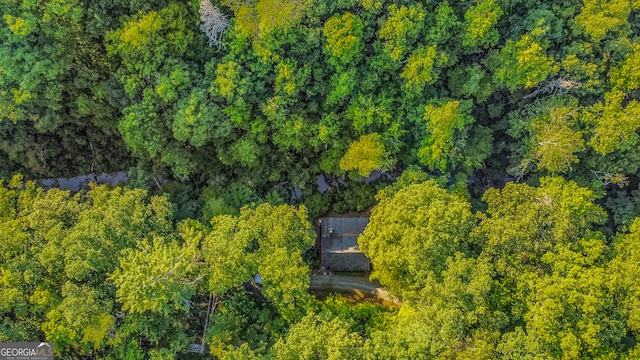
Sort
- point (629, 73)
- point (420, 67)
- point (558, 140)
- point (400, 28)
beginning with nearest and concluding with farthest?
point (629, 73), point (400, 28), point (558, 140), point (420, 67)

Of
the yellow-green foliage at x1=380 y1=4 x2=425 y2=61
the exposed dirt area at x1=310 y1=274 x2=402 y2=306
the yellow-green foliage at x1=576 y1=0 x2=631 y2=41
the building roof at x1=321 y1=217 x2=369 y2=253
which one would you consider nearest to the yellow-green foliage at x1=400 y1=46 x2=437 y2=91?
the yellow-green foliage at x1=380 y1=4 x2=425 y2=61

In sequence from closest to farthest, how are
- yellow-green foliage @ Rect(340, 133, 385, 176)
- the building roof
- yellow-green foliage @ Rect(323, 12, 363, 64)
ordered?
1. yellow-green foliage @ Rect(323, 12, 363, 64)
2. yellow-green foliage @ Rect(340, 133, 385, 176)
3. the building roof

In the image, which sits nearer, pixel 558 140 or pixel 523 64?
pixel 523 64

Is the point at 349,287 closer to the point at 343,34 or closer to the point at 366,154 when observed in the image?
the point at 366,154

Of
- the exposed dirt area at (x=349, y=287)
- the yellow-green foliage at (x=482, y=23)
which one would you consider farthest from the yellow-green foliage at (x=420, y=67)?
the exposed dirt area at (x=349, y=287)

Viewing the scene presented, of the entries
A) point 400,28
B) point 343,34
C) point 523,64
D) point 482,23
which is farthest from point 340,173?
point 523,64

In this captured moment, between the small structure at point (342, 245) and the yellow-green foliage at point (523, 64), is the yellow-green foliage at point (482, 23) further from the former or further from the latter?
the small structure at point (342, 245)

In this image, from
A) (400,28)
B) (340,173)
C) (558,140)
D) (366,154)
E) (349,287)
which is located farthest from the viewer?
(349,287)

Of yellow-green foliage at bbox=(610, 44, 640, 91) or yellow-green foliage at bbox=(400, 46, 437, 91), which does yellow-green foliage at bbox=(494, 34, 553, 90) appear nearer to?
yellow-green foliage at bbox=(610, 44, 640, 91)
